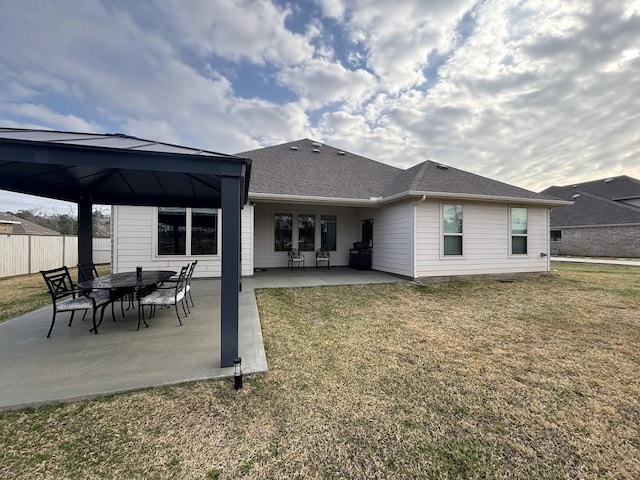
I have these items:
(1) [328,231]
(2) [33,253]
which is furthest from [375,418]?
(2) [33,253]

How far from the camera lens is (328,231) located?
39.3ft

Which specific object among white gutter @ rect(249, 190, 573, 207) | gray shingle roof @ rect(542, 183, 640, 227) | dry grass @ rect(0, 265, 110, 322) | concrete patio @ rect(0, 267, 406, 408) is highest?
gray shingle roof @ rect(542, 183, 640, 227)

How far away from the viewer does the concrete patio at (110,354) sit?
98.9 inches

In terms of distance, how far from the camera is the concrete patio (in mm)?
2512

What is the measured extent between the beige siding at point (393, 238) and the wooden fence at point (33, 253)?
519 inches

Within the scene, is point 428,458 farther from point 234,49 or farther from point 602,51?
point 602,51

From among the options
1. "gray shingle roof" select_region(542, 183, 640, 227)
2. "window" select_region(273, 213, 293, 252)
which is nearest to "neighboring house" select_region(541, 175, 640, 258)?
"gray shingle roof" select_region(542, 183, 640, 227)

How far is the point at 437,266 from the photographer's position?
8.41 m

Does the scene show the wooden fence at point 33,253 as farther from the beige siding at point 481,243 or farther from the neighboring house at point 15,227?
the beige siding at point 481,243

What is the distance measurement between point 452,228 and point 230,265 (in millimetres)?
7750

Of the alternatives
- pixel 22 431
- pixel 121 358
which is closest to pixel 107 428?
pixel 22 431

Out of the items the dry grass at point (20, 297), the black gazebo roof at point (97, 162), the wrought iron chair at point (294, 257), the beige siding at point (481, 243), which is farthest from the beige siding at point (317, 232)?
the dry grass at point (20, 297)

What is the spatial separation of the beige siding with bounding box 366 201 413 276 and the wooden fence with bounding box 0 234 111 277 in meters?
13.2

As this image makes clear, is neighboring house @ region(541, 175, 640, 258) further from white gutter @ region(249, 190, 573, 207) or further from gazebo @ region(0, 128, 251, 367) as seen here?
gazebo @ region(0, 128, 251, 367)
